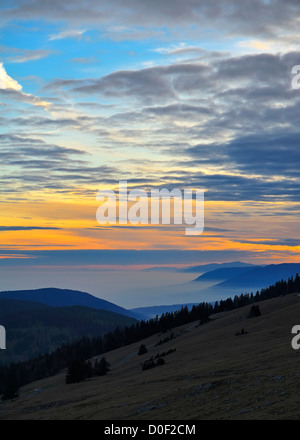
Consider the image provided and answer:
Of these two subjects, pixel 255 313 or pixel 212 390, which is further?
pixel 255 313

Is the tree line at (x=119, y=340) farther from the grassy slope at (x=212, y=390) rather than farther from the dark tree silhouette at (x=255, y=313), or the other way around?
the grassy slope at (x=212, y=390)

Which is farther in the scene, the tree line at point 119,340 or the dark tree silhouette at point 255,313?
the tree line at point 119,340

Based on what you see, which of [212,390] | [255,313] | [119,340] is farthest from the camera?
[119,340]

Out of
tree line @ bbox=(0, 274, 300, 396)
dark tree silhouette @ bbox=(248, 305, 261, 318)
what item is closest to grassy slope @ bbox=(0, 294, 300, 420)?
dark tree silhouette @ bbox=(248, 305, 261, 318)

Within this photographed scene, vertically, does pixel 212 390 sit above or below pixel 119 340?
above

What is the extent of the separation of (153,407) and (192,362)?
84.6 feet

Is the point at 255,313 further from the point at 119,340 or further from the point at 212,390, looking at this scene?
the point at 119,340

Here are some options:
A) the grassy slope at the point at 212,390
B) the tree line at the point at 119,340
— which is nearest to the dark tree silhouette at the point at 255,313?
the grassy slope at the point at 212,390

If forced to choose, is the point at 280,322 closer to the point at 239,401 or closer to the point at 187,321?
the point at 239,401

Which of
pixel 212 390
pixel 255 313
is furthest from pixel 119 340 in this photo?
pixel 212 390

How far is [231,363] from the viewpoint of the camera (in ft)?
185

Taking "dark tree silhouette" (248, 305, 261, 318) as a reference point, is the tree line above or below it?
below

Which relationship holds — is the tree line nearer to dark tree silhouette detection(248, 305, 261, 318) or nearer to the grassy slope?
dark tree silhouette detection(248, 305, 261, 318)
